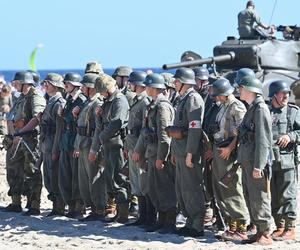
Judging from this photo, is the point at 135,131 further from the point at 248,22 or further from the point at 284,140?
the point at 248,22

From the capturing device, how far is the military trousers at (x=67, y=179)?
42.3ft

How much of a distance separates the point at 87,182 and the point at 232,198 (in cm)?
248

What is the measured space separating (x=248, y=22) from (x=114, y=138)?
10.1 metres

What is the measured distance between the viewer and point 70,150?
12820 millimetres

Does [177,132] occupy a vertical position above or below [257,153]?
above

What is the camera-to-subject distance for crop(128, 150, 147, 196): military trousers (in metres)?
11.8

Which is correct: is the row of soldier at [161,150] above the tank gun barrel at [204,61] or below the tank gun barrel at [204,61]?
below

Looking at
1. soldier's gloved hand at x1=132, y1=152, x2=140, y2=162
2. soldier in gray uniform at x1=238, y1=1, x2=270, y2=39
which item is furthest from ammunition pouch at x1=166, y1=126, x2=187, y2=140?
soldier in gray uniform at x1=238, y1=1, x2=270, y2=39

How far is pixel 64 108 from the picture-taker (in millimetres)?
12828

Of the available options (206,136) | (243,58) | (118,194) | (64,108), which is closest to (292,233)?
(206,136)

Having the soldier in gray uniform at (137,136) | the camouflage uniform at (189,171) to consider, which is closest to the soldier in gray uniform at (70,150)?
the soldier in gray uniform at (137,136)

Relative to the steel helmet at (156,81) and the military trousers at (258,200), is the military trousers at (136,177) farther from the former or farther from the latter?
the military trousers at (258,200)

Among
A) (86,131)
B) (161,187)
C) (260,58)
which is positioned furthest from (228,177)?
(260,58)

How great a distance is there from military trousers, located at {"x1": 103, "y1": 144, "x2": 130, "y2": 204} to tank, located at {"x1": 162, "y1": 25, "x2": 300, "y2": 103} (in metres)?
8.10
